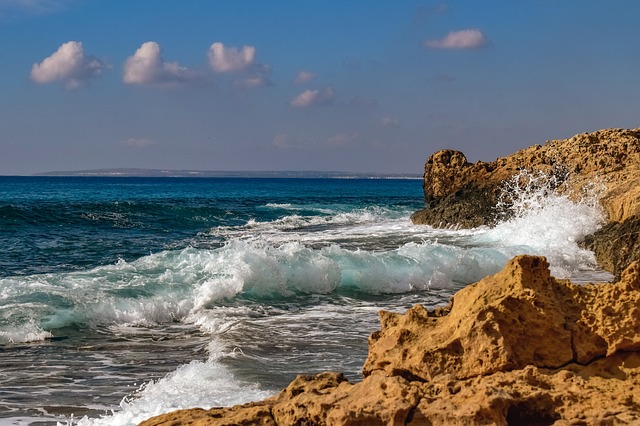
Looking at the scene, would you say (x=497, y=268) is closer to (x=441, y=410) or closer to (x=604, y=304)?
(x=604, y=304)

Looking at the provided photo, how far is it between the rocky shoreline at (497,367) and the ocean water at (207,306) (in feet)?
5.28

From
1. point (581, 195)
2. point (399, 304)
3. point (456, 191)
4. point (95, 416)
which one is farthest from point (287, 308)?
point (456, 191)

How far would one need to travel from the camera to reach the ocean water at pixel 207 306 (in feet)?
19.5

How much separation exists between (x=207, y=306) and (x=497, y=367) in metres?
7.26

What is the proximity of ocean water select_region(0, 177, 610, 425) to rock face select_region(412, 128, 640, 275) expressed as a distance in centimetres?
66

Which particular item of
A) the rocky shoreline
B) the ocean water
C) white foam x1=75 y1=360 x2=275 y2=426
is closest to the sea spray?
the ocean water

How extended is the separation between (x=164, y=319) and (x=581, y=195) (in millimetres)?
12462

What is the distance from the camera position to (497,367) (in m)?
3.65

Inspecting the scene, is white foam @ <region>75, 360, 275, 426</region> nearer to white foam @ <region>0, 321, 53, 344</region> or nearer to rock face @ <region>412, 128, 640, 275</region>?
white foam @ <region>0, 321, 53, 344</region>

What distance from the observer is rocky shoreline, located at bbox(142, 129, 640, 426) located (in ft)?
10.7

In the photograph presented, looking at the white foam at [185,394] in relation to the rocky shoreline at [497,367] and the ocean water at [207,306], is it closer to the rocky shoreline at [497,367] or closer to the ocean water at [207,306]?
the ocean water at [207,306]

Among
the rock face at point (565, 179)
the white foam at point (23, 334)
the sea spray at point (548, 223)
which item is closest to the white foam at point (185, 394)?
the white foam at point (23, 334)

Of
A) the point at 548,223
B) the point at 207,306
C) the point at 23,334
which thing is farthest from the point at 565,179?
the point at 23,334

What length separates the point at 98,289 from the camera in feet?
35.1
